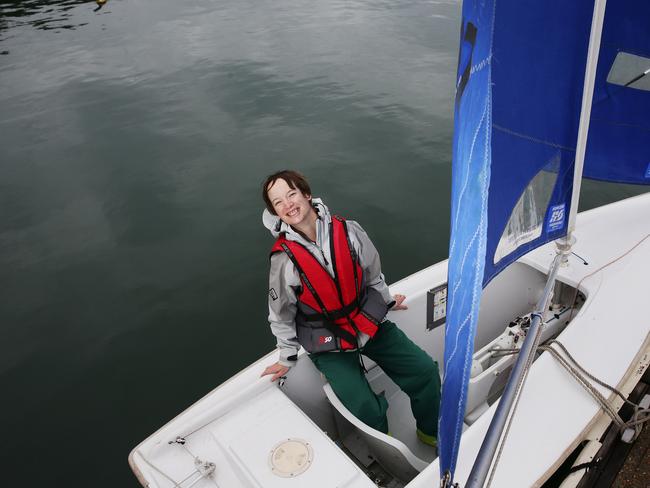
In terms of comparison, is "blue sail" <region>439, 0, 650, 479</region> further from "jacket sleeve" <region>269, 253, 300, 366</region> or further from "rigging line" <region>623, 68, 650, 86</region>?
"jacket sleeve" <region>269, 253, 300, 366</region>

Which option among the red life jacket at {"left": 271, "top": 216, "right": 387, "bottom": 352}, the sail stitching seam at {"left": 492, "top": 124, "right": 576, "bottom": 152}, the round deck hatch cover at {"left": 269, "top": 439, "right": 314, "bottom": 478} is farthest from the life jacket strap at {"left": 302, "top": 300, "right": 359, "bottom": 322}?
the sail stitching seam at {"left": 492, "top": 124, "right": 576, "bottom": 152}

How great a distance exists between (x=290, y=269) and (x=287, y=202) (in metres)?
0.34

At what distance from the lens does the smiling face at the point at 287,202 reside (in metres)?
2.12

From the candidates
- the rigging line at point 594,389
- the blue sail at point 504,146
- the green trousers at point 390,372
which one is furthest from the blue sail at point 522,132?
the green trousers at point 390,372

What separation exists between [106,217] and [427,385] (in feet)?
17.0

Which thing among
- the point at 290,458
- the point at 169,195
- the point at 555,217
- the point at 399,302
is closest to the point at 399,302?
the point at 399,302

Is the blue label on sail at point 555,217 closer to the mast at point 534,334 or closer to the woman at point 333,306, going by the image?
the mast at point 534,334

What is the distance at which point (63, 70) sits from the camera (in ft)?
37.0

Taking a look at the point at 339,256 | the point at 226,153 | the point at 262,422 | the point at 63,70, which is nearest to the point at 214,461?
the point at 262,422

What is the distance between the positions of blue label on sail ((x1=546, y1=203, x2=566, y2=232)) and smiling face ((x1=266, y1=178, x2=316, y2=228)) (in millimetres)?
1115

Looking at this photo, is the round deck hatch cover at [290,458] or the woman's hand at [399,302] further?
the woman's hand at [399,302]

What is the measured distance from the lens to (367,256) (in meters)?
2.38

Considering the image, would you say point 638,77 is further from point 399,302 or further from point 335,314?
point 335,314

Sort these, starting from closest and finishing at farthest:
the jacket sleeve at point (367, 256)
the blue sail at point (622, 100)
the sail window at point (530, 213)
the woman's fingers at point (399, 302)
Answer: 1. the sail window at point (530, 213)
2. the blue sail at point (622, 100)
3. the jacket sleeve at point (367, 256)
4. the woman's fingers at point (399, 302)
